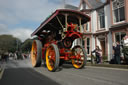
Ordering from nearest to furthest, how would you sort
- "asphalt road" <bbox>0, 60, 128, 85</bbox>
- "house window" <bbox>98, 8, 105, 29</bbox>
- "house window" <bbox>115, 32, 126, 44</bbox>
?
"asphalt road" <bbox>0, 60, 128, 85</bbox>
"house window" <bbox>115, 32, 126, 44</bbox>
"house window" <bbox>98, 8, 105, 29</bbox>

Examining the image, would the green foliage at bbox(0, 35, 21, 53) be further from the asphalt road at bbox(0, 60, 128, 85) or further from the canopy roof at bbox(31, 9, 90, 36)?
the asphalt road at bbox(0, 60, 128, 85)

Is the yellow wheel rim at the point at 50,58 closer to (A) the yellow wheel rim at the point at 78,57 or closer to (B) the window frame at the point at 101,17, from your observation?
(A) the yellow wheel rim at the point at 78,57

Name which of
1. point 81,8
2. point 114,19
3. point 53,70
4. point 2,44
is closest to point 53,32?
point 53,70

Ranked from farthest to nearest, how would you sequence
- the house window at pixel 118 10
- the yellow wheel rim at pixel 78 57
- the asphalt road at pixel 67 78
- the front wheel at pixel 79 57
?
the house window at pixel 118 10 < the yellow wheel rim at pixel 78 57 < the front wheel at pixel 79 57 < the asphalt road at pixel 67 78

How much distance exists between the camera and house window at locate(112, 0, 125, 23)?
13954 millimetres

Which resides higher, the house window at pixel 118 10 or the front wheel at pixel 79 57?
the house window at pixel 118 10

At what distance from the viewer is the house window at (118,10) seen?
45.8 ft

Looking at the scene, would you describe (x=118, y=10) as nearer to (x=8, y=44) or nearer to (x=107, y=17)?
(x=107, y=17)

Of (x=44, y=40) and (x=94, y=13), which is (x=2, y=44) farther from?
(x=44, y=40)

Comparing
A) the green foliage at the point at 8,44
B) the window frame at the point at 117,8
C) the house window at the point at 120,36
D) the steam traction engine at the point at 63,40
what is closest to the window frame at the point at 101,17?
the window frame at the point at 117,8

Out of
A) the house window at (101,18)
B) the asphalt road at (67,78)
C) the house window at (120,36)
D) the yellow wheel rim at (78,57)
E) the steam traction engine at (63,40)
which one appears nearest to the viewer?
the asphalt road at (67,78)

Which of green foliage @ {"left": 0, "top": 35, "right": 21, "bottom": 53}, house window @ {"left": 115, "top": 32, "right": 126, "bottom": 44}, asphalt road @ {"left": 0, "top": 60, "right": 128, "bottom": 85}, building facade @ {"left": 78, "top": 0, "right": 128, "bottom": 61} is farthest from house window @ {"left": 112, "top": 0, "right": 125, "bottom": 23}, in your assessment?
green foliage @ {"left": 0, "top": 35, "right": 21, "bottom": 53}

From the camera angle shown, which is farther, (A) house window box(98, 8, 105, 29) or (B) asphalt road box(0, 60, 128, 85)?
(A) house window box(98, 8, 105, 29)


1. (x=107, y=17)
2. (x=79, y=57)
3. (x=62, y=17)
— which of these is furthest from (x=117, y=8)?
(x=79, y=57)
